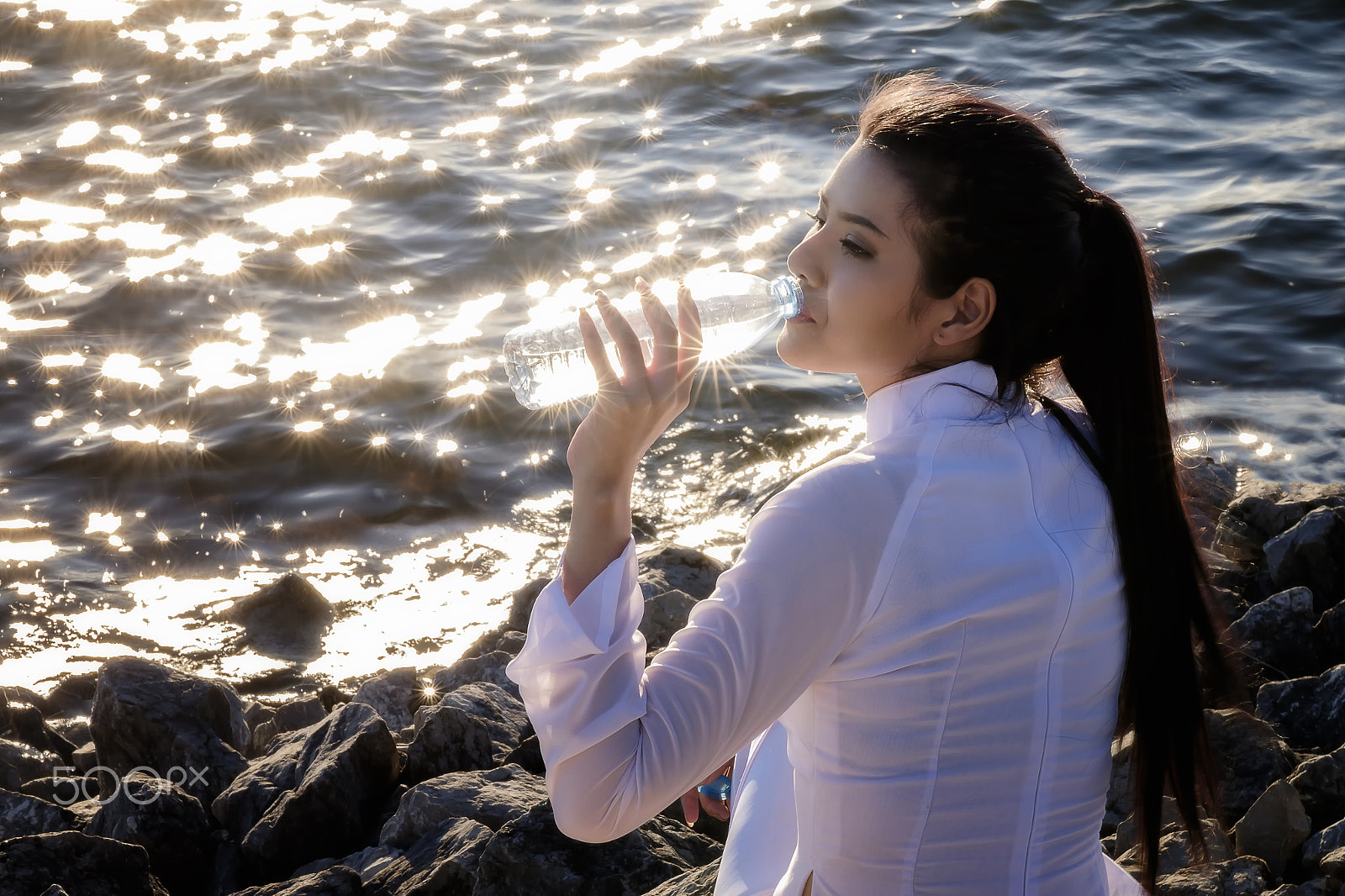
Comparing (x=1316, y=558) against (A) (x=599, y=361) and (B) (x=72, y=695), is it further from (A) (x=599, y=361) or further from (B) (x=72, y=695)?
(B) (x=72, y=695)

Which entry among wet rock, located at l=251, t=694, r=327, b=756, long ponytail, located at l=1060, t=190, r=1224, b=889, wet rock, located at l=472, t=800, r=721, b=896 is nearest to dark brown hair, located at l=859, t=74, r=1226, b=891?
long ponytail, located at l=1060, t=190, r=1224, b=889

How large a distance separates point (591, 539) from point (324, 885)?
5.44 ft

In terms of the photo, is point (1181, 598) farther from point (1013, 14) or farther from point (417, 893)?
point (1013, 14)

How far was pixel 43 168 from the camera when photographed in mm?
10281

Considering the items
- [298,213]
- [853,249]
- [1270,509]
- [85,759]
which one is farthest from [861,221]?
[298,213]

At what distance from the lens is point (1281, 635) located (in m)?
4.20

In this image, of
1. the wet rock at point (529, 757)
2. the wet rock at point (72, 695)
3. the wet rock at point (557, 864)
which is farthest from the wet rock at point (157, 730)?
the wet rock at point (557, 864)

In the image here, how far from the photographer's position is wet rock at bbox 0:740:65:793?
4.17m

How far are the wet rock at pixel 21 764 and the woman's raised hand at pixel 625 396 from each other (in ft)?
10.7

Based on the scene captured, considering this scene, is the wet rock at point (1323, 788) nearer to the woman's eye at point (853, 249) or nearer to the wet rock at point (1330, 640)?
the wet rock at point (1330, 640)

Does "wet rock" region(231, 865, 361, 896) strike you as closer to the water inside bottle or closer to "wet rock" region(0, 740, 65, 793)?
the water inside bottle

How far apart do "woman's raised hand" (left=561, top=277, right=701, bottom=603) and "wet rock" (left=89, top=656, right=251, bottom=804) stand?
2744 millimetres

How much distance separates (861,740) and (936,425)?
0.45 meters

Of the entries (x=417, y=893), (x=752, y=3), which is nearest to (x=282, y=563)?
(x=417, y=893)
